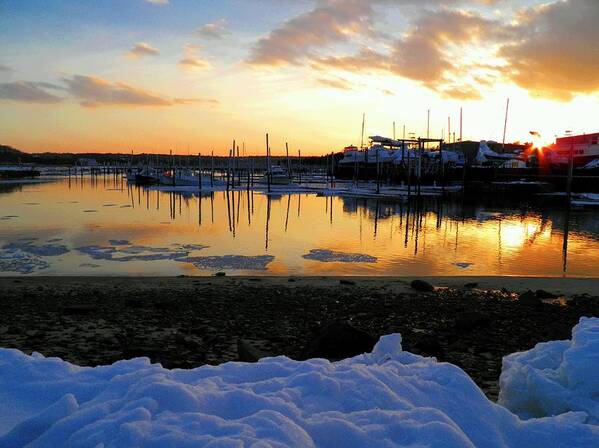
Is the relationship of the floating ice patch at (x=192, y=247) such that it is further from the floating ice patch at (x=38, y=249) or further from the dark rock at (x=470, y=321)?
the dark rock at (x=470, y=321)

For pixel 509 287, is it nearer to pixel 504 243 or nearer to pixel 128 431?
pixel 504 243

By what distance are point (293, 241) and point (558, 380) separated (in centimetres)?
1785

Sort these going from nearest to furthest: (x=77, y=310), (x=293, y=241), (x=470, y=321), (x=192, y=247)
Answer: (x=470, y=321), (x=77, y=310), (x=192, y=247), (x=293, y=241)

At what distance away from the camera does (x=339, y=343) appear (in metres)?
6.76

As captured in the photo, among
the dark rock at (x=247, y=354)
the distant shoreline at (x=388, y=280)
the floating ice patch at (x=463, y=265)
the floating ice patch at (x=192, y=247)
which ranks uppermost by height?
the dark rock at (x=247, y=354)

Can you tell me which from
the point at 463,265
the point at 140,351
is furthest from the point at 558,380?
the point at 463,265

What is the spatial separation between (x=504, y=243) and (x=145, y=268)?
1611cm

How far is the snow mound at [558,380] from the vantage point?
14.1 ft

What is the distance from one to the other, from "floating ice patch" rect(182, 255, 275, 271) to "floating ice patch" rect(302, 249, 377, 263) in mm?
1650

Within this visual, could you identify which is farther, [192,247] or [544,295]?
[192,247]

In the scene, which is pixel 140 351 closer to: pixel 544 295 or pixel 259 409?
pixel 259 409

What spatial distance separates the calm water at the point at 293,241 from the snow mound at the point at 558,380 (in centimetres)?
1030

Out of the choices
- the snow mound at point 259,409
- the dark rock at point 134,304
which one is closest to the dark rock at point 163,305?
the dark rock at point 134,304

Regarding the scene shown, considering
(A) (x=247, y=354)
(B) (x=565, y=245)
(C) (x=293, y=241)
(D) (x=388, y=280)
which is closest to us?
(A) (x=247, y=354)
